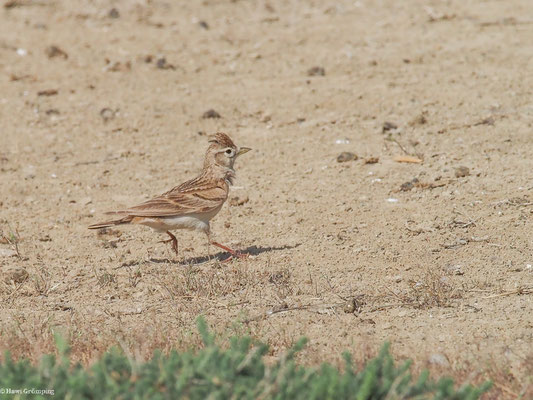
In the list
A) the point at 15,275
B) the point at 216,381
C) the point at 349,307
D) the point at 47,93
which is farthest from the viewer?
the point at 47,93

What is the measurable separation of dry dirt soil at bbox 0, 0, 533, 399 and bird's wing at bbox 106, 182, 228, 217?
44cm

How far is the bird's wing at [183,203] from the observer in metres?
7.64

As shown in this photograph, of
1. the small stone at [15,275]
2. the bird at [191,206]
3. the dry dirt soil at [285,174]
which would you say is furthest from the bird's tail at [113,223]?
the small stone at [15,275]

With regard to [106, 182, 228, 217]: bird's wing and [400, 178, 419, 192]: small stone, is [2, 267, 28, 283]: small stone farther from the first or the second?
[400, 178, 419, 192]: small stone

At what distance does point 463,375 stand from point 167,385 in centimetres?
178

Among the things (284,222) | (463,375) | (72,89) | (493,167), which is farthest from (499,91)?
(463,375)

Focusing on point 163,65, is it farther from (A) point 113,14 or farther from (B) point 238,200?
(B) point 238,200

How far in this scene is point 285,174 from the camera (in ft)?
31.6

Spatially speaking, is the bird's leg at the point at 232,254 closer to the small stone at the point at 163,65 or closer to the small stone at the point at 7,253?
the small stone at the point at 7,253

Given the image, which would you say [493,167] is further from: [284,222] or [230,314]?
[230,314]

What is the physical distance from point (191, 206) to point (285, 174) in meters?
2.12

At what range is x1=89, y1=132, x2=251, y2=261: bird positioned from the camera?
7637 mm

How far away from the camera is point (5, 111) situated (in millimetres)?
11898

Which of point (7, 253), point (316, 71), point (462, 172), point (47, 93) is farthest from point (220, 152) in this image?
point (47, 93)
